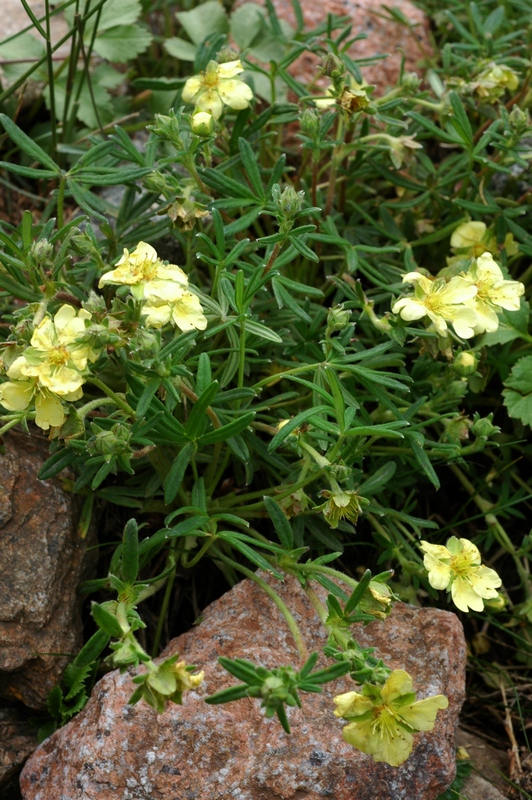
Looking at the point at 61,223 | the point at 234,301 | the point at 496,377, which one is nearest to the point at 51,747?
the point at 234,301

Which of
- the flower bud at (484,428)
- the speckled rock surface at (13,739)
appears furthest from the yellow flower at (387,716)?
the speckled rock surface at (13,739)

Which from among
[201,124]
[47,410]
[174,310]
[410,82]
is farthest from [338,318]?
[410,82]

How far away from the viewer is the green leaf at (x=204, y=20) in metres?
3.75

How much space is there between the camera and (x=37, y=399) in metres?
2.07

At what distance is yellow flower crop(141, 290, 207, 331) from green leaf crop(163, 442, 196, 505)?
328 millimetres

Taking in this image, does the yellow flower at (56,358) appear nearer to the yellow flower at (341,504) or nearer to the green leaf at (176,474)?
the green leaf at (176,474)

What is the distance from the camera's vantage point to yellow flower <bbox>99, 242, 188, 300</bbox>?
6.95 feet

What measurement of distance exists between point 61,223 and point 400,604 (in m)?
1.59

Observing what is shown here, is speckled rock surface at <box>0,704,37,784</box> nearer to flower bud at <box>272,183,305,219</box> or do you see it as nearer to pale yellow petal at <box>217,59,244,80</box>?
flower bud at <box>272,183,305,219</box>

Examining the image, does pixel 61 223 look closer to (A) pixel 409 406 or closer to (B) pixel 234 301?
(B) pixel 234 301

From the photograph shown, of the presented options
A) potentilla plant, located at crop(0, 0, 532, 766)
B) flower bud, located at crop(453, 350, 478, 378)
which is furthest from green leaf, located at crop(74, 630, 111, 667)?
flower bud, located at crop(453, 350, 478, 378)

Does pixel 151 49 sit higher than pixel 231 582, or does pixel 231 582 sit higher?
pixel 151 49

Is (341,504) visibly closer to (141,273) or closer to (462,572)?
(462,572)

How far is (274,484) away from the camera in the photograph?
8.96 feet
